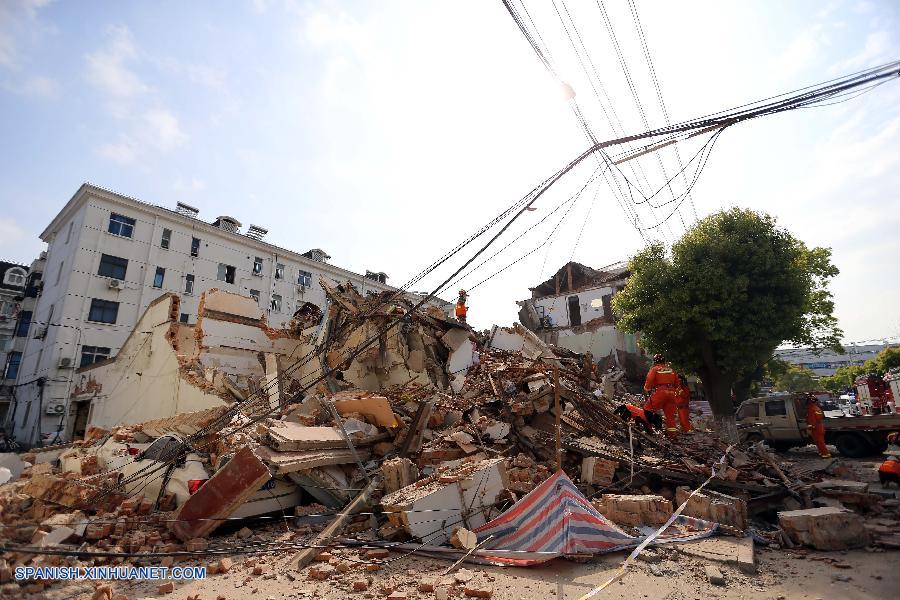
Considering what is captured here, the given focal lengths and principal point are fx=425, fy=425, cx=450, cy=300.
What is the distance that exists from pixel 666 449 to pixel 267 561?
781cm

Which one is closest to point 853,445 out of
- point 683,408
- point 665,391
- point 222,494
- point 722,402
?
point 722,402

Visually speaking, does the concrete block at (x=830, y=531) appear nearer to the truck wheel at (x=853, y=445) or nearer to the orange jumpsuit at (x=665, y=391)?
the orange jumpsuit at (x=665, y=391)

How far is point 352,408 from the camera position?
28.7 ft

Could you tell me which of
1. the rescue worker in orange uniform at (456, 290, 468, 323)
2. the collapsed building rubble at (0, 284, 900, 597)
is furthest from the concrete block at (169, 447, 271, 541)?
the rescue worker in orange uniform at (456, 290, 468, 323)

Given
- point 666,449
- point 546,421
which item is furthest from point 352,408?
point 666,449

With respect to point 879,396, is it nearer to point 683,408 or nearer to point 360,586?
point 683,408

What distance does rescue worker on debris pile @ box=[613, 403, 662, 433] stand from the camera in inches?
384

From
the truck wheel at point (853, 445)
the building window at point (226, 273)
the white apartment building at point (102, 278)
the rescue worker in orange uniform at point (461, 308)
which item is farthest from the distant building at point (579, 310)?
the building window at point (226, 273)

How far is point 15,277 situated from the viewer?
2938 cm

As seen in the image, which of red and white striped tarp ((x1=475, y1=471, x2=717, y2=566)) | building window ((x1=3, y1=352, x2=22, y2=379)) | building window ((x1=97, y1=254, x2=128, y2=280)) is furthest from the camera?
building window ((x1=3, y1=352, x2=22, y2=379))

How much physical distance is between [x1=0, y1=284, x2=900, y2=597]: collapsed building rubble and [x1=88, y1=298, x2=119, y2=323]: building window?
15074 mm

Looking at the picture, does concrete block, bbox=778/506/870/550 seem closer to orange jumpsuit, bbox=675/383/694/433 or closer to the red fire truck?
orange jumpsuit, bbox=675/383/694/433

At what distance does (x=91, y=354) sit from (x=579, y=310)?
2777 cm

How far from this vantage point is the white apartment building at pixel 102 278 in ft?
68.2
